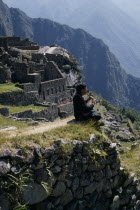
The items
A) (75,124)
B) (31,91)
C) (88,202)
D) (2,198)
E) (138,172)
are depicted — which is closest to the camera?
(2,198)

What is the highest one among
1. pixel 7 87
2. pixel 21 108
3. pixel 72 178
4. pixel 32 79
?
pixel 32 79

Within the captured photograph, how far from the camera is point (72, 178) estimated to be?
39.0 feet

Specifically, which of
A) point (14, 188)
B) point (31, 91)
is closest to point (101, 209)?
point (14, 188)

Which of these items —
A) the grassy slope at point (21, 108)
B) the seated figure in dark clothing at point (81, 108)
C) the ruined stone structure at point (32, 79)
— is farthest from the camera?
the ruined stone structure at point (32, 79)

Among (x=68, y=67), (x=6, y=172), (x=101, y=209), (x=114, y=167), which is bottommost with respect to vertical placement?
(x=101, y=209)

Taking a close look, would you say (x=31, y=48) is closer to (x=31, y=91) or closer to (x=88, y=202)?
(x=31, y=91)

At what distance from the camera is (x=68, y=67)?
56.6 metres

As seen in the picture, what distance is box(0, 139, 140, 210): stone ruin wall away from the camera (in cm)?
1013

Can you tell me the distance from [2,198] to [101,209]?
16.1 ft

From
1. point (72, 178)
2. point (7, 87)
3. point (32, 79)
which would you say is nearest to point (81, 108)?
point (72, 178)

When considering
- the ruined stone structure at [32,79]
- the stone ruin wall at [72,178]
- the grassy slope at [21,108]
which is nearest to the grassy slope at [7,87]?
the ruined stone structure at [32,79]

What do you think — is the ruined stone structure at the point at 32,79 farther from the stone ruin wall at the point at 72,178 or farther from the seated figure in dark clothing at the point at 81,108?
the stone ruin wall at the point at 72,178

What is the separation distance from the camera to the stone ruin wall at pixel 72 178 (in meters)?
10.1

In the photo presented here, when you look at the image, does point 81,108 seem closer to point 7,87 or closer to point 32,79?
point 7,87
